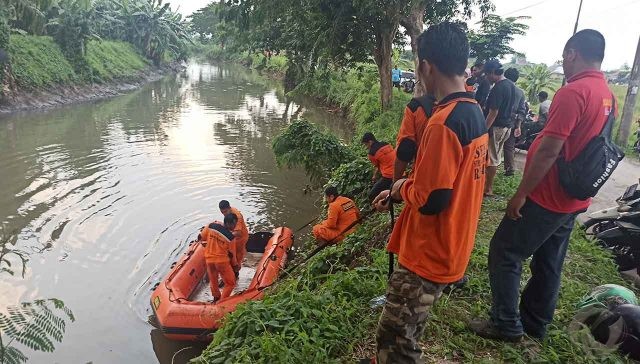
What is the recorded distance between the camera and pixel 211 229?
20.1 feet

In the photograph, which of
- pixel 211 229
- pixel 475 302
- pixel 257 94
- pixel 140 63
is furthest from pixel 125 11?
pixel 475 302

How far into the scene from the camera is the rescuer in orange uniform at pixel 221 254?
604cm

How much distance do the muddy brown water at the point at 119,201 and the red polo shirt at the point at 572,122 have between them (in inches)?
178

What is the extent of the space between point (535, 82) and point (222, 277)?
20575 millimetres

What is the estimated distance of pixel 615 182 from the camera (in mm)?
8281

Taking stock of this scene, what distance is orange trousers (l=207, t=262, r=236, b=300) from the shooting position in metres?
6.13

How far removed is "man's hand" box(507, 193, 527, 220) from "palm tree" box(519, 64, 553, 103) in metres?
21.3

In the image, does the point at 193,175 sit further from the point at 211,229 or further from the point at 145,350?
the point at 145,350

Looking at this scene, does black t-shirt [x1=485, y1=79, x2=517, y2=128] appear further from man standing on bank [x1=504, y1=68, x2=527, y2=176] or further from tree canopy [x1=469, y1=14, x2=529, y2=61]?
tree canopy [x1=469, y1=14, x2=529, y2=61]

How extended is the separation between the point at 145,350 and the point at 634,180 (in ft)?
29.2

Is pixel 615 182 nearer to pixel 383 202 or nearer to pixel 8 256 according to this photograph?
pixel 383 202

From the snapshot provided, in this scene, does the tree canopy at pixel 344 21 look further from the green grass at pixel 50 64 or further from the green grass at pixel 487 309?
the green grass at pixel 50 64

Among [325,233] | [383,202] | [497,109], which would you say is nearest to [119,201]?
[325,233]

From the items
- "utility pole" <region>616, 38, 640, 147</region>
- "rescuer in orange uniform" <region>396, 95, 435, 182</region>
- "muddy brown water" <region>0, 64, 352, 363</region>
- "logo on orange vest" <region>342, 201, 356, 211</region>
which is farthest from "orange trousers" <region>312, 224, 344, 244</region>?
"utility pole" <region>616, 38, 640, 147</region>
